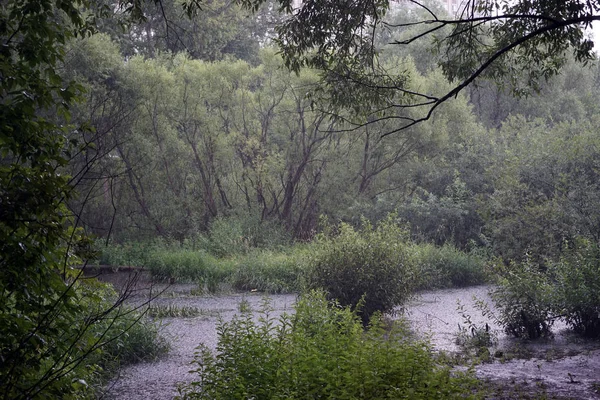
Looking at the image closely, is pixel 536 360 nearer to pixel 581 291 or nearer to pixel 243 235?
pixel 581 291

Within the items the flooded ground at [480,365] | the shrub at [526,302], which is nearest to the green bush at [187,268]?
the flooded ground at [480,365]

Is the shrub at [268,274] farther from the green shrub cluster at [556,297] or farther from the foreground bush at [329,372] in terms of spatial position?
the foreground bush at [329,372]

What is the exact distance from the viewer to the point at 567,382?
705 centimetres

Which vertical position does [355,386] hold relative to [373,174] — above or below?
below

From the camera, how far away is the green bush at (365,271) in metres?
9.94

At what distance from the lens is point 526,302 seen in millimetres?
9188

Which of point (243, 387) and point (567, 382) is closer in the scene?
point (243, 387)

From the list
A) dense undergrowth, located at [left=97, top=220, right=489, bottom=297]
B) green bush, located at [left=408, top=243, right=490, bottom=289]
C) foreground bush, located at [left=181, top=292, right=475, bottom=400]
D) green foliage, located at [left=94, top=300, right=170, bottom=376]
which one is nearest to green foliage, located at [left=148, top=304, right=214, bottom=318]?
dense undergrowth, located at [left=97, top=220, right=489, bottom=297]

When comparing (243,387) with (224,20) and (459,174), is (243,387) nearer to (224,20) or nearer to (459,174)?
(459,174)

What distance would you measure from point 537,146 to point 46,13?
15.7 meters

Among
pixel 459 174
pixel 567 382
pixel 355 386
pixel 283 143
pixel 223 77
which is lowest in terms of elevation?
pixel 567 382

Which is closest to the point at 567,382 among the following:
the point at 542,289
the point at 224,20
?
the point at 542,289

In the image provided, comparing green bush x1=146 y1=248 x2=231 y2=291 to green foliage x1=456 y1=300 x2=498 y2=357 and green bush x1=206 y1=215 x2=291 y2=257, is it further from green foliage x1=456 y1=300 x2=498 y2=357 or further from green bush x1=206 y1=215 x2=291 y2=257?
green foliage x1=456 y1=300 x2=498 y2=357

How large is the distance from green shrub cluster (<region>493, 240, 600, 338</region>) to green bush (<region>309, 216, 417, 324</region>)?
4.79 ft
